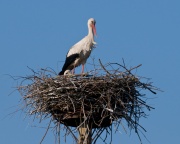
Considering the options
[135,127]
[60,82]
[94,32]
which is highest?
[94,32]

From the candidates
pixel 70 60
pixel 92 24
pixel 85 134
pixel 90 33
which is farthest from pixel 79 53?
pixel 85 134

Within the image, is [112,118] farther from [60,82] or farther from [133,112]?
[60,82]

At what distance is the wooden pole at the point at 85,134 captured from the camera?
9815 millimetres

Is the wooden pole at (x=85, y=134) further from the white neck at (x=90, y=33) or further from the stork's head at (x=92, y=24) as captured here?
the stork's head at (x=92, y=24)

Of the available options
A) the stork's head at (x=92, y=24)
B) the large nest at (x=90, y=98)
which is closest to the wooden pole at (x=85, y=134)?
the large nest at (x=90, y=98)

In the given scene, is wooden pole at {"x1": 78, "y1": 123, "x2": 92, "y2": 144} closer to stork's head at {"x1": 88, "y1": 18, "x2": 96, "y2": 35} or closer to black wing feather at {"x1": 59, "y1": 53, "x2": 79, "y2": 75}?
black wing feather at {"x1": 59, "y1": 53, "x2": 79, "y2": 75}

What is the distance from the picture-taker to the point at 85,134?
9867 mm

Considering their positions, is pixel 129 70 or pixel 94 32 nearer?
pixel 129 70

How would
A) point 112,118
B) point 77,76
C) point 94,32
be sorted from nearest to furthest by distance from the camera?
point 112,118, point 77,76, point 94,32

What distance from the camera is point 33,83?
10.5m

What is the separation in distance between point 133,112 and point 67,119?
1.07 m

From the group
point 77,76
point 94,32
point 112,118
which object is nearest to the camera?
point 112,118

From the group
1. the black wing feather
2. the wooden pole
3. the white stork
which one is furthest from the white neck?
the wooden pole

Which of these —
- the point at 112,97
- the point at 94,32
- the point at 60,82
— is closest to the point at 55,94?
the point at 60,82
